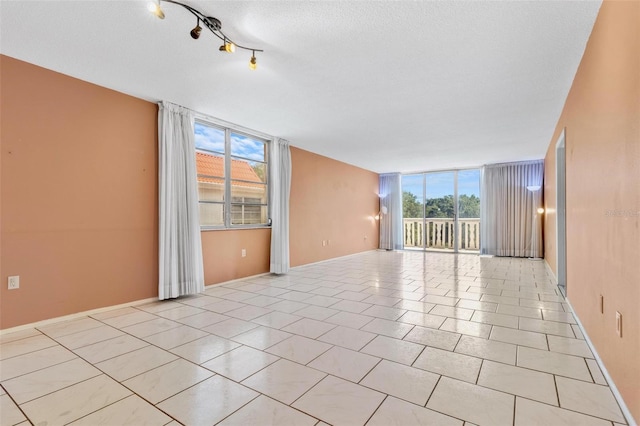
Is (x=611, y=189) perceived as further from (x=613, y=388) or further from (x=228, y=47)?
(x=228, y=47)

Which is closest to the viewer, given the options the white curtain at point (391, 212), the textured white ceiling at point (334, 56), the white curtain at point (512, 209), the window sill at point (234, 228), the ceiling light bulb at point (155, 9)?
the ceiling light bulb at point (155, 9)

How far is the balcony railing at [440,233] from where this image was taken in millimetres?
8500

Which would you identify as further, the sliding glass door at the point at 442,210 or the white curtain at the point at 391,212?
the white curtain at the point at 391,212

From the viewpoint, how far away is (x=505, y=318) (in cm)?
303

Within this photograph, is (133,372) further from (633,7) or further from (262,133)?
(262,133)

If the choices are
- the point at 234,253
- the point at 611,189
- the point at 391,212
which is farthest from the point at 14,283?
the point at 391,212

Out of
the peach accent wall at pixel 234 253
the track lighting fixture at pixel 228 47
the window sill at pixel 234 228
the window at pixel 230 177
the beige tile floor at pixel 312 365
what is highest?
the track lighting fixture at pixel 228 47

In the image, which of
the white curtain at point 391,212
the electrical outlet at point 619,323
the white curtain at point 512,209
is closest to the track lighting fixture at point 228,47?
the electrical outlet at point 619,323

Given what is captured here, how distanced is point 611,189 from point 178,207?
4.13 metres

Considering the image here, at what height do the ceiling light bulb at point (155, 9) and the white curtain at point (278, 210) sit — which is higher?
the ceiling light bulb at point (155, 9)

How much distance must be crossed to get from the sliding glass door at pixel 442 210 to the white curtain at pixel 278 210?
501 centimetres

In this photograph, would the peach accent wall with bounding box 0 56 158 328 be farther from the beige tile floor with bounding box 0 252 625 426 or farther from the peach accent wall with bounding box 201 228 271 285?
the peach accent wall with bounding box 201 228 271 285

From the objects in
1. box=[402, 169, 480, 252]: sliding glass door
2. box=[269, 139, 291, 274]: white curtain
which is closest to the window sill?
box=[269, 139, 291, 274]: white curtain

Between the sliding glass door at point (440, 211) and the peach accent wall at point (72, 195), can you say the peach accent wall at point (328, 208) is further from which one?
the peach accent wall at point (72, 195)
